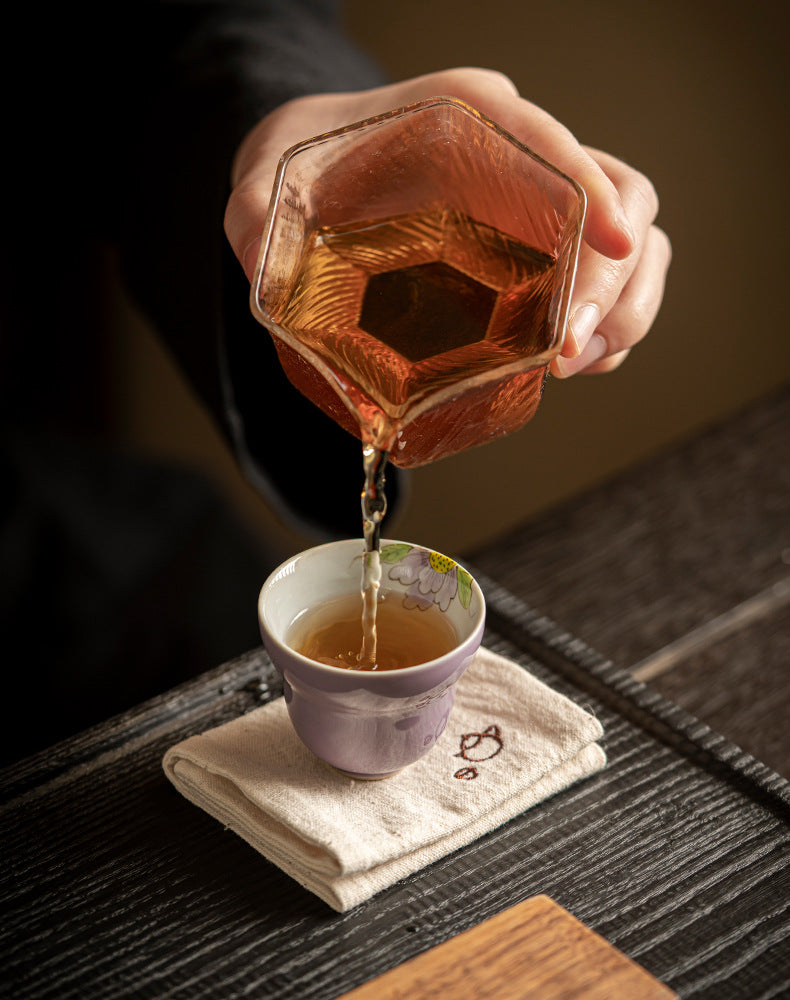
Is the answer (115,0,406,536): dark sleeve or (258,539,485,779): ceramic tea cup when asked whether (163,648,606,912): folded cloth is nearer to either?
(258,539,485,779): ceramic tea cup

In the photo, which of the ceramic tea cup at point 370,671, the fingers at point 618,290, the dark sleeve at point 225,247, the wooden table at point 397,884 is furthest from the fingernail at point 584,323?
the dark sleeve at point 225,247

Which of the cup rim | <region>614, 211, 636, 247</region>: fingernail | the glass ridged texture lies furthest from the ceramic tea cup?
<region>614, 211, 636, 247</region>: fingernail

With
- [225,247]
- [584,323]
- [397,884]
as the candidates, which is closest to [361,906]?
[397,884]

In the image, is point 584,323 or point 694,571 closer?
point 584,323

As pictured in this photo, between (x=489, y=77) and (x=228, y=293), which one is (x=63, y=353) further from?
(x=489, y=77)

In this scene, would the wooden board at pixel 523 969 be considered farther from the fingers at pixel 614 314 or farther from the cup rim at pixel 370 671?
the fingers at pixel 614 314

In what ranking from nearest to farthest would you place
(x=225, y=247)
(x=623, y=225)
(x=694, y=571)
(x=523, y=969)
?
1. (x=523, y=969)
2. (x=623, y=225)
3. (x=225, y=247)
4. (x=694, y=571)

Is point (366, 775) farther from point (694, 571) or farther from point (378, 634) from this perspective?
point (694, 571)

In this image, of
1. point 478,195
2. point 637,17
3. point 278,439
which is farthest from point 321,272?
point 637,17
